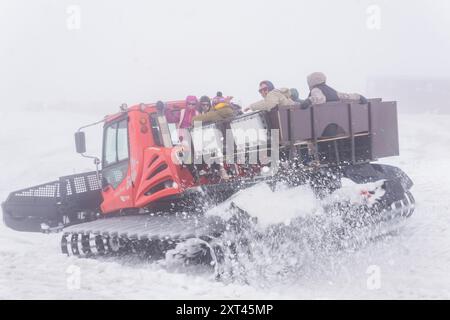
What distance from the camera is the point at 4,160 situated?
2283cm

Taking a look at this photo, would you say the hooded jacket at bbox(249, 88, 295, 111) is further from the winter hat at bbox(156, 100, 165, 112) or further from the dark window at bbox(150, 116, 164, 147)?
the dark window at bbox(150, 116, 164, 147)

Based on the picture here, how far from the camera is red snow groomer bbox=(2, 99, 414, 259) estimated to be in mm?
6035

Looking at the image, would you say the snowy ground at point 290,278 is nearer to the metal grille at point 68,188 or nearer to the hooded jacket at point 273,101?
the metal grille at point 68,188

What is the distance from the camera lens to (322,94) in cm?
655

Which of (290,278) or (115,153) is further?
(115,153)

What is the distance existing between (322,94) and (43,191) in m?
5.80

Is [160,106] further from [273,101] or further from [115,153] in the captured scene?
[273,101]

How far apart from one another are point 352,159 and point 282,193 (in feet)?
3.27

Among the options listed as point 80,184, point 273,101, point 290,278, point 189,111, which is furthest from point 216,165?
point 80,184

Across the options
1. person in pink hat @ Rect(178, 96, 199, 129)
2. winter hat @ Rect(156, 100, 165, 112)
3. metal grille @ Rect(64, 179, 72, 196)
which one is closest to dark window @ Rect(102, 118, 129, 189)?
winter hat @ Rect(156, 100, 165, 112)

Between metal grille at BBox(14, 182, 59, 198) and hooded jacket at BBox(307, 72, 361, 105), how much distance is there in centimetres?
545
